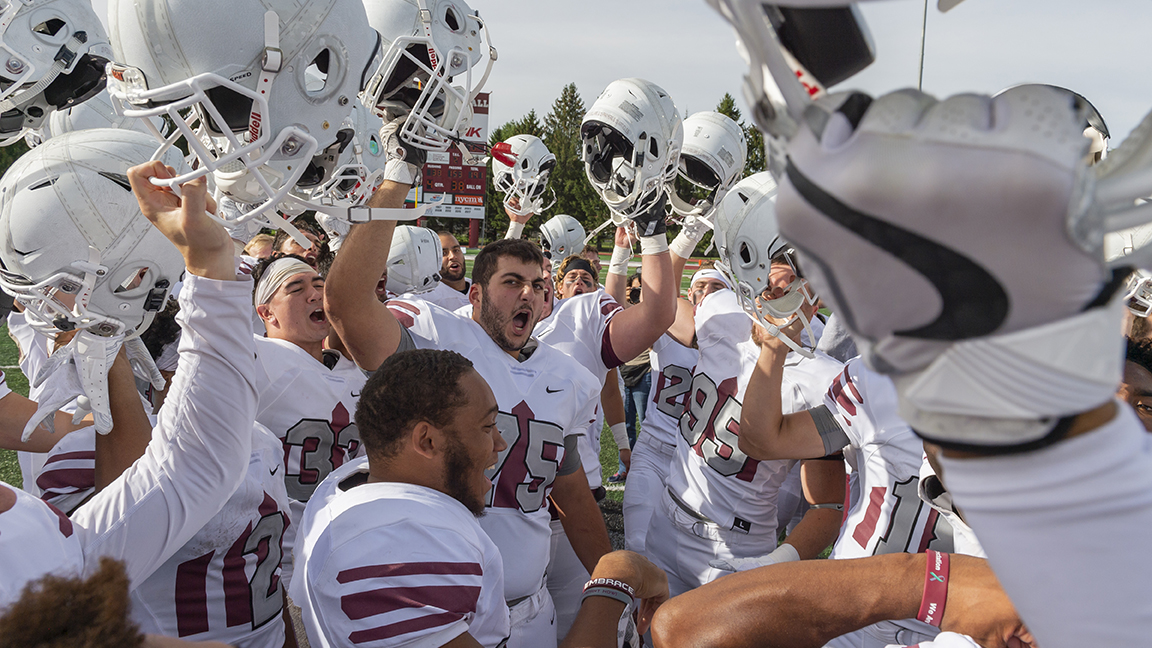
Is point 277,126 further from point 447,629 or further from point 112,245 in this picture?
point 447,629

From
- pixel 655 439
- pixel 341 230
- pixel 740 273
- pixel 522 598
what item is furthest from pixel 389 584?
pixel 341 230

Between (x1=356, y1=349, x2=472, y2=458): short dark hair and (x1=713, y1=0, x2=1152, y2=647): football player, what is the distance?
1.46 meters

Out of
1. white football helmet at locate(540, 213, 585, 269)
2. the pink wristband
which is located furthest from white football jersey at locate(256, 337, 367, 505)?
white football helmet at locate(540, 213, 585, 269)

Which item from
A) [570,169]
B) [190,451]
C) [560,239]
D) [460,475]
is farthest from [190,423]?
[570,169]

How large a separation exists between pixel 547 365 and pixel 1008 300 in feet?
8.33

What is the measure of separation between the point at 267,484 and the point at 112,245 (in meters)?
0.80

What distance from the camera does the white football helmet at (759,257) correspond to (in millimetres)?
2742

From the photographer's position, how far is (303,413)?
2.91 m

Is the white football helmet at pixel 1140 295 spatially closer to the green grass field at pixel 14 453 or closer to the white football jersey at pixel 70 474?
the white football jersey at pixel 70 474

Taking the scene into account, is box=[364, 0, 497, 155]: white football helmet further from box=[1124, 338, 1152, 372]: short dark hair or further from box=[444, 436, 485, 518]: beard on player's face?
box=[1124, 338, 1152, 372]: short dark hair

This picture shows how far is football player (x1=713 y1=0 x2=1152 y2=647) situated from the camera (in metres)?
0.59

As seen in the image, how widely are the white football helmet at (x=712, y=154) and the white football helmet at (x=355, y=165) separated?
146 centimetres

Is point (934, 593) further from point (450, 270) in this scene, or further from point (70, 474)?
point (450, 270)

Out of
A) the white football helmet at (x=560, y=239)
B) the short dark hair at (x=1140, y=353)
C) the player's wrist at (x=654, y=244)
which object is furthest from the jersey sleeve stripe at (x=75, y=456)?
the white football helmet at (x=560, y=239)
